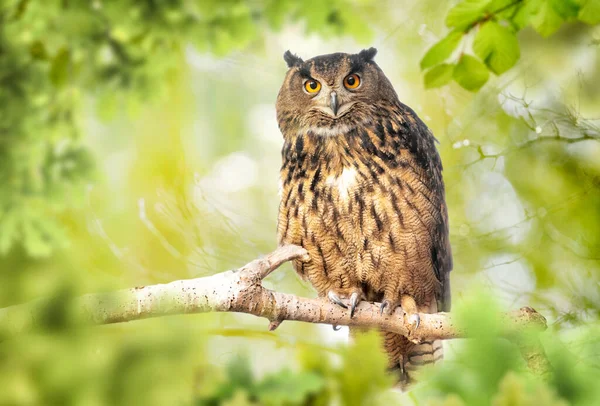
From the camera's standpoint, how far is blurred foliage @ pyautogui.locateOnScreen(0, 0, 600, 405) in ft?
3.68

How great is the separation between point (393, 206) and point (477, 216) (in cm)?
53

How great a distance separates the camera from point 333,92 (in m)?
0.79

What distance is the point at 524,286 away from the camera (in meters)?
1.29

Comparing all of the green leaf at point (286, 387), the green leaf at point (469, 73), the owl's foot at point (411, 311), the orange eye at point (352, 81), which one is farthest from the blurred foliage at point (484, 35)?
the green leaf at point (286, 387)

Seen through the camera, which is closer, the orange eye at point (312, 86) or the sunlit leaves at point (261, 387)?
the sunlit leaves at point (261, 387)

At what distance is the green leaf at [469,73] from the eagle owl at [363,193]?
0.09 meters

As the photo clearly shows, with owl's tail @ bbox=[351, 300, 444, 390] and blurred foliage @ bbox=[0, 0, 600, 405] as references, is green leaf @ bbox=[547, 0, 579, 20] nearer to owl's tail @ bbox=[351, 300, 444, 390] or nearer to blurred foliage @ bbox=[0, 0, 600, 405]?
blurred foliage @ bbox=[0, 0, 600, 405]

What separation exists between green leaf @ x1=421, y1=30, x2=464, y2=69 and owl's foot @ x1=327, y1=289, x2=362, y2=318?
0.35 metres

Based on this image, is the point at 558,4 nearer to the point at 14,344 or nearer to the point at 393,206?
Result: the point at 393,206

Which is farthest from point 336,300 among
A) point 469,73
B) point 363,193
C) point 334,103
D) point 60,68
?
point 60,68

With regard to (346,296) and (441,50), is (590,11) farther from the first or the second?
(346,296)

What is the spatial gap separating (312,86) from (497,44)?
28cm

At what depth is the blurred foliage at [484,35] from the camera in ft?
2.68

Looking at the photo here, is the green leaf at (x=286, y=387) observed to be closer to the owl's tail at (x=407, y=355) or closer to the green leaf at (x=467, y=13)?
the owl's tail at (x=407, y=355)
